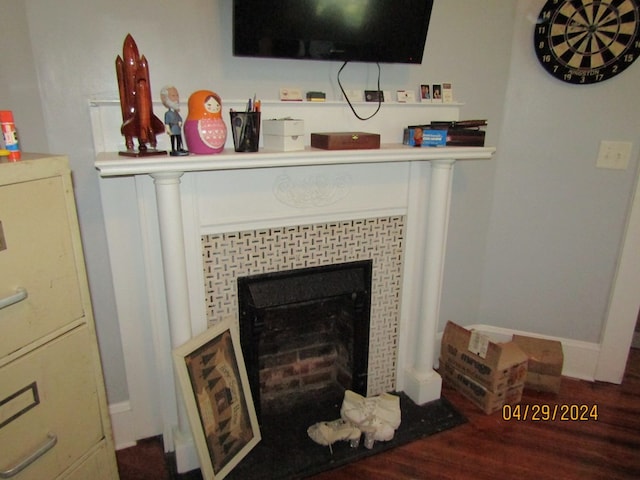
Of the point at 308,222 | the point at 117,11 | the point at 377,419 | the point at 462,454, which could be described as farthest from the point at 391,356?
the point at 117,11

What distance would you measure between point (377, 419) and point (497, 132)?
1472 millimetres

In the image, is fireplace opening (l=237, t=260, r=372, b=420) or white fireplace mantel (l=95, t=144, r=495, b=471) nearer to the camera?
white fireplace mantel (l=95, t=144, r=495, b=471)

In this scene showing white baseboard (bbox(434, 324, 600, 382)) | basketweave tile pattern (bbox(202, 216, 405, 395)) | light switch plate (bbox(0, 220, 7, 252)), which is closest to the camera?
light switch plate (bbox(0, 220, 7, 252))

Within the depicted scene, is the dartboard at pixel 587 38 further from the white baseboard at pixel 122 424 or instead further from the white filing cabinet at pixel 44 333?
the white baseboard at pixel 122 424

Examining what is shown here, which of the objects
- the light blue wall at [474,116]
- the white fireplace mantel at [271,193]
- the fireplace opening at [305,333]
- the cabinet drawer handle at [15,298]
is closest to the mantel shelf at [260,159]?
the white fireplace mantel at [271,193]

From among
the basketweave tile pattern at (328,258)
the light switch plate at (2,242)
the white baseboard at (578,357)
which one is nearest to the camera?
the light switch plate at (2,242)

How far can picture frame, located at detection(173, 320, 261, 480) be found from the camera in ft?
5.01

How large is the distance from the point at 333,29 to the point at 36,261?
1203 mm

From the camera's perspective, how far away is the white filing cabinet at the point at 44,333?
97 cm

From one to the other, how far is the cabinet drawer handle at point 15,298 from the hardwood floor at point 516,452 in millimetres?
1056

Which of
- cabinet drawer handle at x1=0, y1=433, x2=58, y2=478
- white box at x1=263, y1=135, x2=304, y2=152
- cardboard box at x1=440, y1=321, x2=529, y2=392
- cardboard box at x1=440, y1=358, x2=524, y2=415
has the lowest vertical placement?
cardboard box at x1=440, y1=358, x2=524, y2=415

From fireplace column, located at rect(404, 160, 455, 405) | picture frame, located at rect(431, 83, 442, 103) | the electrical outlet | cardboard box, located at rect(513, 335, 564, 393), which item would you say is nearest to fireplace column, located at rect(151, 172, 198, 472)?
fireplace column, located at rect(404, 160, 455, 405)

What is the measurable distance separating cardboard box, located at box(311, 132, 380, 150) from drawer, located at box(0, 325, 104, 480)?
0.96 metres

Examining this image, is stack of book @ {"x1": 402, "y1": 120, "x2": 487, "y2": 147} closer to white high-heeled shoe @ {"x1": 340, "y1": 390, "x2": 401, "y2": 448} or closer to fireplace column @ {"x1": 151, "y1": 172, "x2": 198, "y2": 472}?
fireplace column @ {"x1": 151, "y1": 172, "x2": 198, "y2": 472}
